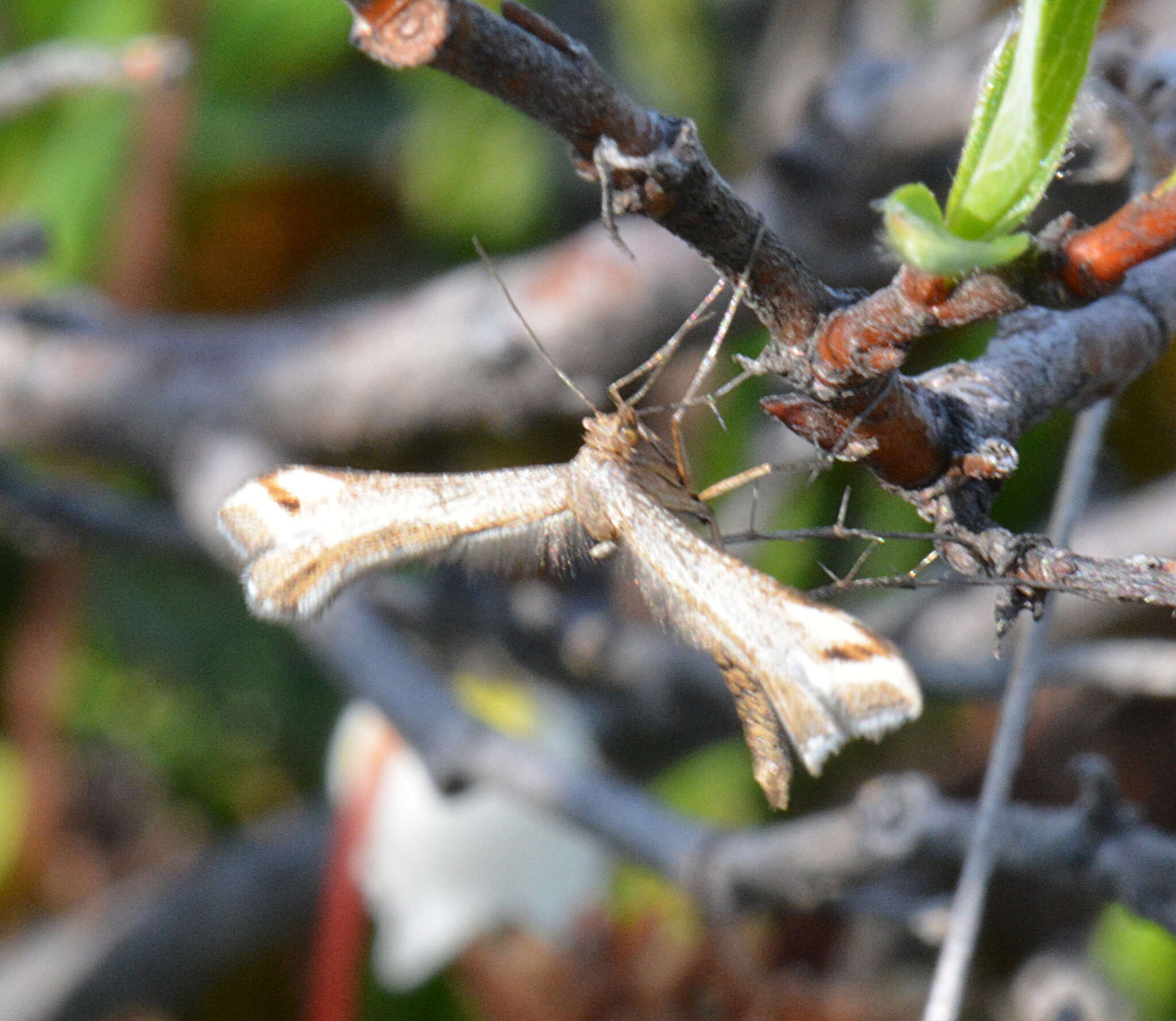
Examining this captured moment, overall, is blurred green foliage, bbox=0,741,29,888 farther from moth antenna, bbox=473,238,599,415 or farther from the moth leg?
the moth leg

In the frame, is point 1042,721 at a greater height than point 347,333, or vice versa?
point 347,333

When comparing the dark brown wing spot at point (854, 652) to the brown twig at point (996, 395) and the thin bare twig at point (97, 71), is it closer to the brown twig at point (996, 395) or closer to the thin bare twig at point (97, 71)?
the brown twig at point (996, 395)

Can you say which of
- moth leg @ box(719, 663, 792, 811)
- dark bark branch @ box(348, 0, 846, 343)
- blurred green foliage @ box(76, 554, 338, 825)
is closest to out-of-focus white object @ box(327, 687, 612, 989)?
blurred green foliage @ box(76, 554, 338, 825)

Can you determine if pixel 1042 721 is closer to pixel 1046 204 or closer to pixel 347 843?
pixel 1046 204

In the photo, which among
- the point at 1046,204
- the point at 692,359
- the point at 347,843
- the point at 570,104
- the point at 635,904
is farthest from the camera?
the point at 692,359

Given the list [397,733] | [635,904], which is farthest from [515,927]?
[397,733]


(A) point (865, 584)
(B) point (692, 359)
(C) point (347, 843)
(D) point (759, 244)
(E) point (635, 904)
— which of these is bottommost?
(E) point (635, 904)

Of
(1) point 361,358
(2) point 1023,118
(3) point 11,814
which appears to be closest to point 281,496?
(2) point 1023,118
